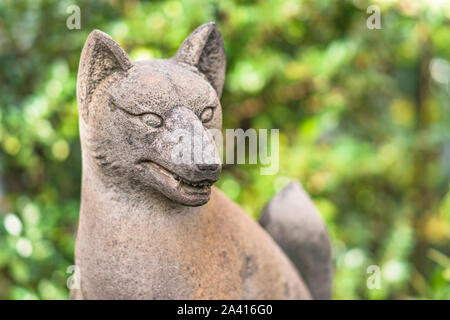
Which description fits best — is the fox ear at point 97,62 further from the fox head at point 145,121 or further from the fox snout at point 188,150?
the fox snout at point 188,150

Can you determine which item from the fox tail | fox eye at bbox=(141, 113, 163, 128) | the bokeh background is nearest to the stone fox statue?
fox eye at bbox=(141, 113, 163, 128)

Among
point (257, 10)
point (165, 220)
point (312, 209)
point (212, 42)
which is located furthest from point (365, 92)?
point (165, 220)

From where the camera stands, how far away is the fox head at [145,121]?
35.4 inches

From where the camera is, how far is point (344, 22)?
2.45 m

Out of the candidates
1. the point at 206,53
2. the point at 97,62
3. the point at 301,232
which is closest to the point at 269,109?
the point at 301,232

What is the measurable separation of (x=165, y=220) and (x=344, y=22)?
1.77 m

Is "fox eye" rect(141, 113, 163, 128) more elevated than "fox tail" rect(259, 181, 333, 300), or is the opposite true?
"fox eye" rect(141, 113, 163, 128)

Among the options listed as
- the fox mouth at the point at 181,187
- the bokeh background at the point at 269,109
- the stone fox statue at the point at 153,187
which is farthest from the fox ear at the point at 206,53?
the bokeh background at the point at 269,109

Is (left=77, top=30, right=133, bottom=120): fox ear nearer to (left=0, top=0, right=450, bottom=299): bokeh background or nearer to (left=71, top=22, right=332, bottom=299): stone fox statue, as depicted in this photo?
(left=71, top=22, right=332, bottom=299): stone fox statue

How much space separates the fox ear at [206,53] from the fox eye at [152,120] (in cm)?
17

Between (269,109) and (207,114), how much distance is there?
143cm

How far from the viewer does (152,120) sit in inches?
36.1

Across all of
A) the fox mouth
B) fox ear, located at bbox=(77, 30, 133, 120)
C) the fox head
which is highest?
fox ear, located at bbox=(77, 30, 133, 120)

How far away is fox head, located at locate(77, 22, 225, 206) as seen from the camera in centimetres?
90
